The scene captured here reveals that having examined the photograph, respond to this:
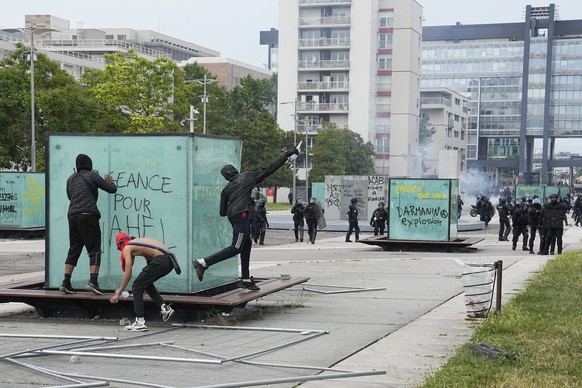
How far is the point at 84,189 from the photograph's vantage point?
1100 cm

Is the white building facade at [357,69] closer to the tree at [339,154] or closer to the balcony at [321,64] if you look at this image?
the balcony at [321,64]

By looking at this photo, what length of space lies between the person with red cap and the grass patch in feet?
10.9

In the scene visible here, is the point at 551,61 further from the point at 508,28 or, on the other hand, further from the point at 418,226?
the point at 418,226

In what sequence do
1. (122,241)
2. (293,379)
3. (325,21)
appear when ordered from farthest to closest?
1. (325,21)
2. (122,241)
3. (293,379)

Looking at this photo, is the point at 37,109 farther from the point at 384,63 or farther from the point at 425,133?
the point at 425,133

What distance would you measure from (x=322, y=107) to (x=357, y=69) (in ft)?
18.6

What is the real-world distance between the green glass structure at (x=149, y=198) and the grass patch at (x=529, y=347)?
3.47 m

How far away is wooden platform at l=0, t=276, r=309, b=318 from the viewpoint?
10664 millimetres

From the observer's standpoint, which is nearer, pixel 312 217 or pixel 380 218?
pixel 312 217

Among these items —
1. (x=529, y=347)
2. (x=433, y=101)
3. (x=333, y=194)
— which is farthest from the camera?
(x=433, y=101)


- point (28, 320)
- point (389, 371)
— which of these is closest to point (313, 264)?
point (28, 320)

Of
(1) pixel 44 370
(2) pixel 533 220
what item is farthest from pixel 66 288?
(2) pixel 533 220

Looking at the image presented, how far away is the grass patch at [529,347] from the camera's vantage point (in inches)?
295

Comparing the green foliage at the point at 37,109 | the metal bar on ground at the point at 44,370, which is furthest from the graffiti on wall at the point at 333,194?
the metal bar on ground at the point at 44,370
